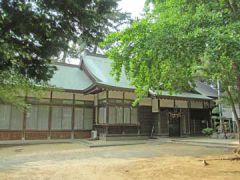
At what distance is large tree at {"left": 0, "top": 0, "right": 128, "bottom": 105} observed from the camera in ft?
13.4

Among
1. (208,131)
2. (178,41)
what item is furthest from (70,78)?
(178,41)

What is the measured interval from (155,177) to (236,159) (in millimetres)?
4044

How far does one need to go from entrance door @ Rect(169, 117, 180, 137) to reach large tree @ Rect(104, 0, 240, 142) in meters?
10.8

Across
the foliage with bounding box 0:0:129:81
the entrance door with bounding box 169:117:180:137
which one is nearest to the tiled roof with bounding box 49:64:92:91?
the entrance door with bounding box 169:117:180:137

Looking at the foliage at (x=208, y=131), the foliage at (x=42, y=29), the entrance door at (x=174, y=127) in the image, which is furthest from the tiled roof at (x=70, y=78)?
the foliage at (x=42, y=29)

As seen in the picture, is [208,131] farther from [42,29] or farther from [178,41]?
[42,29]

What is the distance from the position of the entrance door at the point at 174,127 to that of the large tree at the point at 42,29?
16175mm

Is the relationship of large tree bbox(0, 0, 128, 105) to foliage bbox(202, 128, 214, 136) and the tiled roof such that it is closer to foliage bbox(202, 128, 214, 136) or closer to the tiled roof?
the tiled roof

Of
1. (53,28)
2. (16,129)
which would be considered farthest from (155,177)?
(16,129)

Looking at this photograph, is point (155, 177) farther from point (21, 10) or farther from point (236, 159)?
point (21, 10)

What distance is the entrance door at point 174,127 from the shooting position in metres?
20.1

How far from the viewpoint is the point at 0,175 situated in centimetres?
697

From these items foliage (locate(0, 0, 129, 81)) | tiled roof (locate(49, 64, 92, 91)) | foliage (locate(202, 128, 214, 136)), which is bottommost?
foliage (locate(202, 128, 214, 136))

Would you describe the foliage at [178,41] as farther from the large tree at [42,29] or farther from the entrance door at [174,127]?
the entrance door at [174,127]
